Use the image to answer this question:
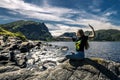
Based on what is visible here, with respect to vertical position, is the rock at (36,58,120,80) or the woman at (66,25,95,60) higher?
the woman at (66,25,95,60)

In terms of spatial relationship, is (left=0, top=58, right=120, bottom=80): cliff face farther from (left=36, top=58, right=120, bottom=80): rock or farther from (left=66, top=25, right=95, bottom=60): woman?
(left=66, top=25, right=95, bottom=60): woman

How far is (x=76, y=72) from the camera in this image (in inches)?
774

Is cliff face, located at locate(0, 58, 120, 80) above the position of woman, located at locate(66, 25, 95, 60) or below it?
below

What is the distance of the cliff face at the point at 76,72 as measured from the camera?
63.9ft

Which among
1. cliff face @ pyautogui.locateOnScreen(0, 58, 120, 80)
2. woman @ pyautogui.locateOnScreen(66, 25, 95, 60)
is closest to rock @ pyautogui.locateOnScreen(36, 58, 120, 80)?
cliff face @ pyautogui.locateOnScreen(0, 58, 120, 80)

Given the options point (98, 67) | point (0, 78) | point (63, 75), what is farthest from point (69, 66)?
point (0, 78)

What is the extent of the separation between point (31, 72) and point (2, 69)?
3.45 m

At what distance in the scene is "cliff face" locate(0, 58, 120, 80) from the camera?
63.9ft

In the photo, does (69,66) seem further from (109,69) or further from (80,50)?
(109,69)

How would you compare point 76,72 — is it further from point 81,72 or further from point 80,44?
point 80,44

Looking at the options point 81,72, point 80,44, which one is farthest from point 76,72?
point 80,44

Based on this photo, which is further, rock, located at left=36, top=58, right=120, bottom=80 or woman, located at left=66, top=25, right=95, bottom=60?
woman, located at left=66, top=25, right=95, bottom=60

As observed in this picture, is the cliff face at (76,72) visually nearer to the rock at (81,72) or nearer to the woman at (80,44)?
the rock at (81,72)

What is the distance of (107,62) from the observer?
21.0 metres
